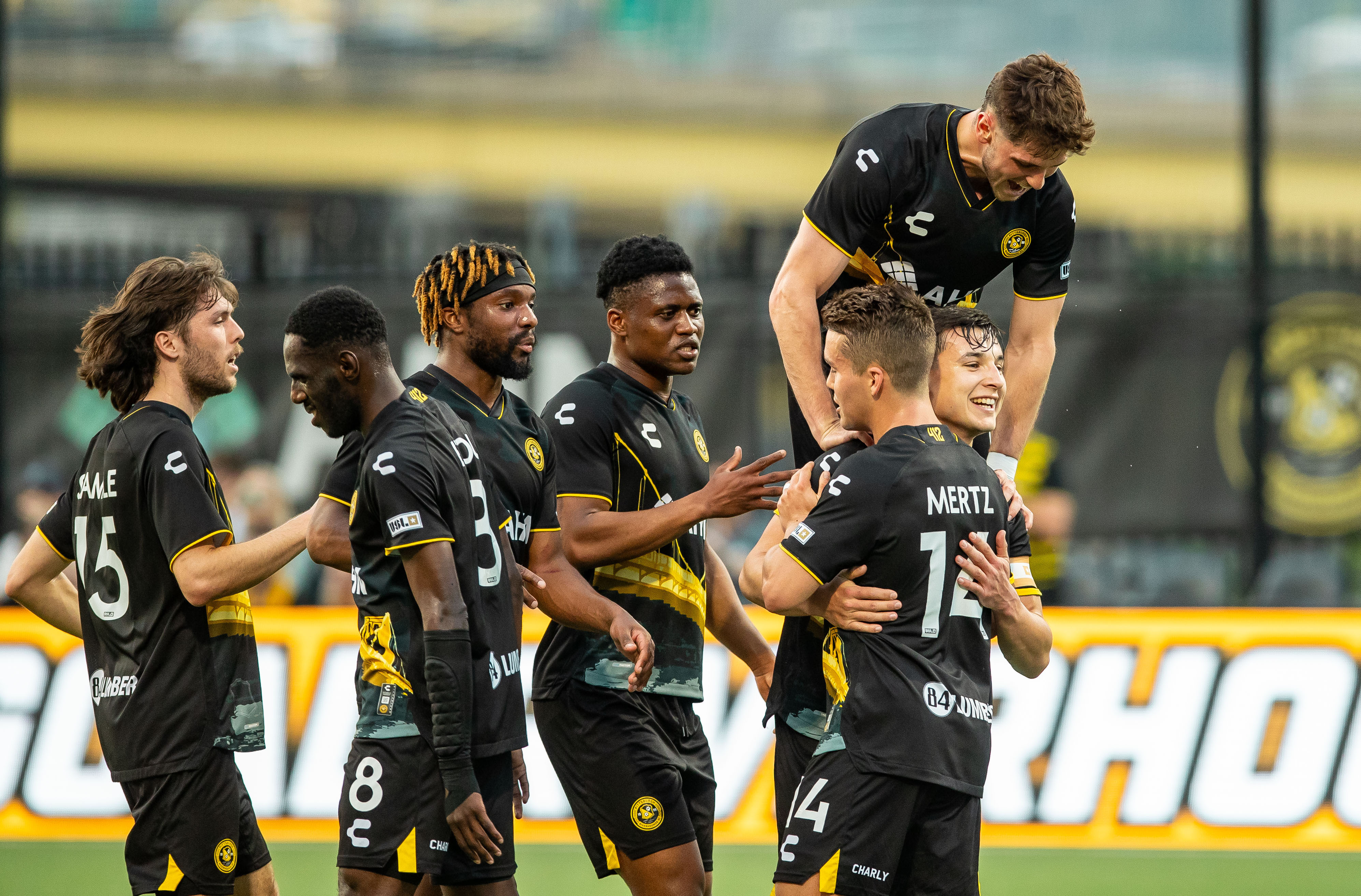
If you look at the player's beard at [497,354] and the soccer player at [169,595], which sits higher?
the player's beard at [497,354]

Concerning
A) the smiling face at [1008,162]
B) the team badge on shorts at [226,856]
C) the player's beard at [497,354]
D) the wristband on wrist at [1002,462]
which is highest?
the smiling face at [1008,162]

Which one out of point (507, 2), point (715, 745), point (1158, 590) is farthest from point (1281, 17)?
point (715, 745)

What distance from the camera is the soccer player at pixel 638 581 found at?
527 centimetres

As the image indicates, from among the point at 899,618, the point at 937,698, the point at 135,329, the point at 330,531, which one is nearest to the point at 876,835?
the point at 937,698

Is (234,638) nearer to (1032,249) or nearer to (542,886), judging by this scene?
(1032,249)

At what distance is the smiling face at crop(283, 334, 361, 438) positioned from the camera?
4543 millimetres

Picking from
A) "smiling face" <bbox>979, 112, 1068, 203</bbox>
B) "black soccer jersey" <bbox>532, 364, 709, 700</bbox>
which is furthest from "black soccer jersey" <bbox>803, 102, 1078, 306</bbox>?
"black soccer jersey" <bbox>532, 364, 709, 700</bbox>

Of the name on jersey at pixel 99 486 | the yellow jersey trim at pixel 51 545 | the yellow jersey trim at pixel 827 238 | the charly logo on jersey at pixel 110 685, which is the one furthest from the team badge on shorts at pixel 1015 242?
the yellow jersey trim at pixel 51 545

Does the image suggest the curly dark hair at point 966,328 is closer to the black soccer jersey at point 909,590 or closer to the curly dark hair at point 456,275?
the black soccer jersey at point 909,590

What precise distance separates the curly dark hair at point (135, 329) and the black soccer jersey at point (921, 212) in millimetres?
1965

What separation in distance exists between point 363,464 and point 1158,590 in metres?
8.70

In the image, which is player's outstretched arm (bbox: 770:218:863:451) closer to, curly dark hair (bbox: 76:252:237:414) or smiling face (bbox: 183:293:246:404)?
smiling face (bbox: 183:293:246:404)

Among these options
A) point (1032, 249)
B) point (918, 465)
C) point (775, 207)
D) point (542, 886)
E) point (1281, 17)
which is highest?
point (1281, 17)

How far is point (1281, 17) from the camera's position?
14.8 metres
